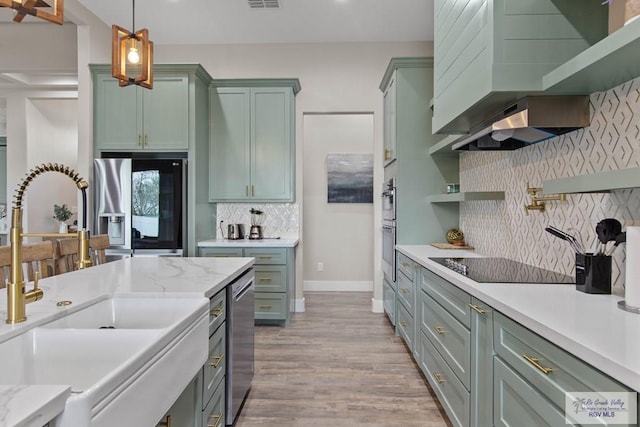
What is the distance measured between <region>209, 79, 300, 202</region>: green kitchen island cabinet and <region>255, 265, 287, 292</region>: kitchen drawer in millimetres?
811

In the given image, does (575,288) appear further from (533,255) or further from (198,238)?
(198,238)

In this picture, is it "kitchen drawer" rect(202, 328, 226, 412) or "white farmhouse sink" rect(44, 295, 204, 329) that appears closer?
"white farmhouse sink" rect(44, 295, 204, 329)

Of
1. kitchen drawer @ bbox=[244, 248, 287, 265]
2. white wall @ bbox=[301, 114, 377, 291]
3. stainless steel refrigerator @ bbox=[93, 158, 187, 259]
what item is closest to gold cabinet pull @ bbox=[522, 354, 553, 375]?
kitchen drawer @ bbox=[244, 248, 287, 265]

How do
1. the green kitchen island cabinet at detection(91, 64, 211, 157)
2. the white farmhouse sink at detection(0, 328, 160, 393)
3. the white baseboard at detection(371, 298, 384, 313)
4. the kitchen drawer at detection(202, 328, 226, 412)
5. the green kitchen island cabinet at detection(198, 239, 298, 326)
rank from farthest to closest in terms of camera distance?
the white baseboard at detection(371, 298, 384, 313) → the green kitchen island cabinet at detection(198, 239, 298, 326) → the green kitchen island cabinet at detection(91, 64, 211, 157) → the kitchen drawer at detection(202, 328, 226, 412) → the white farmhouse sink at detection(0, 328, 160, 393)

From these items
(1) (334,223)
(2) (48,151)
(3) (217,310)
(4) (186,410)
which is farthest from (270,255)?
(2) (48,151)

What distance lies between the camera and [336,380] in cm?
261

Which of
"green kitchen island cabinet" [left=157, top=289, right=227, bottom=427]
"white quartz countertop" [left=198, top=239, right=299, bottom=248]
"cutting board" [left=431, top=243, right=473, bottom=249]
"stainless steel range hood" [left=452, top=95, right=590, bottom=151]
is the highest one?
"stainless steel range hood" [left=452, top=95, right=590, bottom=151]

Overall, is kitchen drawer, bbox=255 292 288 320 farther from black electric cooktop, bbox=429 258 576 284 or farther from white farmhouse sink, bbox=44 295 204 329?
white farmhouse sink, bbox=44 295 204 329

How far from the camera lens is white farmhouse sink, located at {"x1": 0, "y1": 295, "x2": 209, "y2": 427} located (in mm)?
750

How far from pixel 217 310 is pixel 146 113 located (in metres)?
2.85

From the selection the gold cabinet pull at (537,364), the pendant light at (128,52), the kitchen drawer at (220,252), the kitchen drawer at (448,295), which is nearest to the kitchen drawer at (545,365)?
the gold cabinet pull at (537,364)

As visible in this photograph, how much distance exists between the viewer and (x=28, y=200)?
531 centimetres

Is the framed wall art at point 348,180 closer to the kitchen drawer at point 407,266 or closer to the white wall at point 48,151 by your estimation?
the kitchen drawer at point 407,266

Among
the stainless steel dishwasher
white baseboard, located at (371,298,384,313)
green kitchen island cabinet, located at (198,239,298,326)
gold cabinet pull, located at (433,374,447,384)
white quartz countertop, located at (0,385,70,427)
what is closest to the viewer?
white quartz countertop, located at (0,385,70,427)
